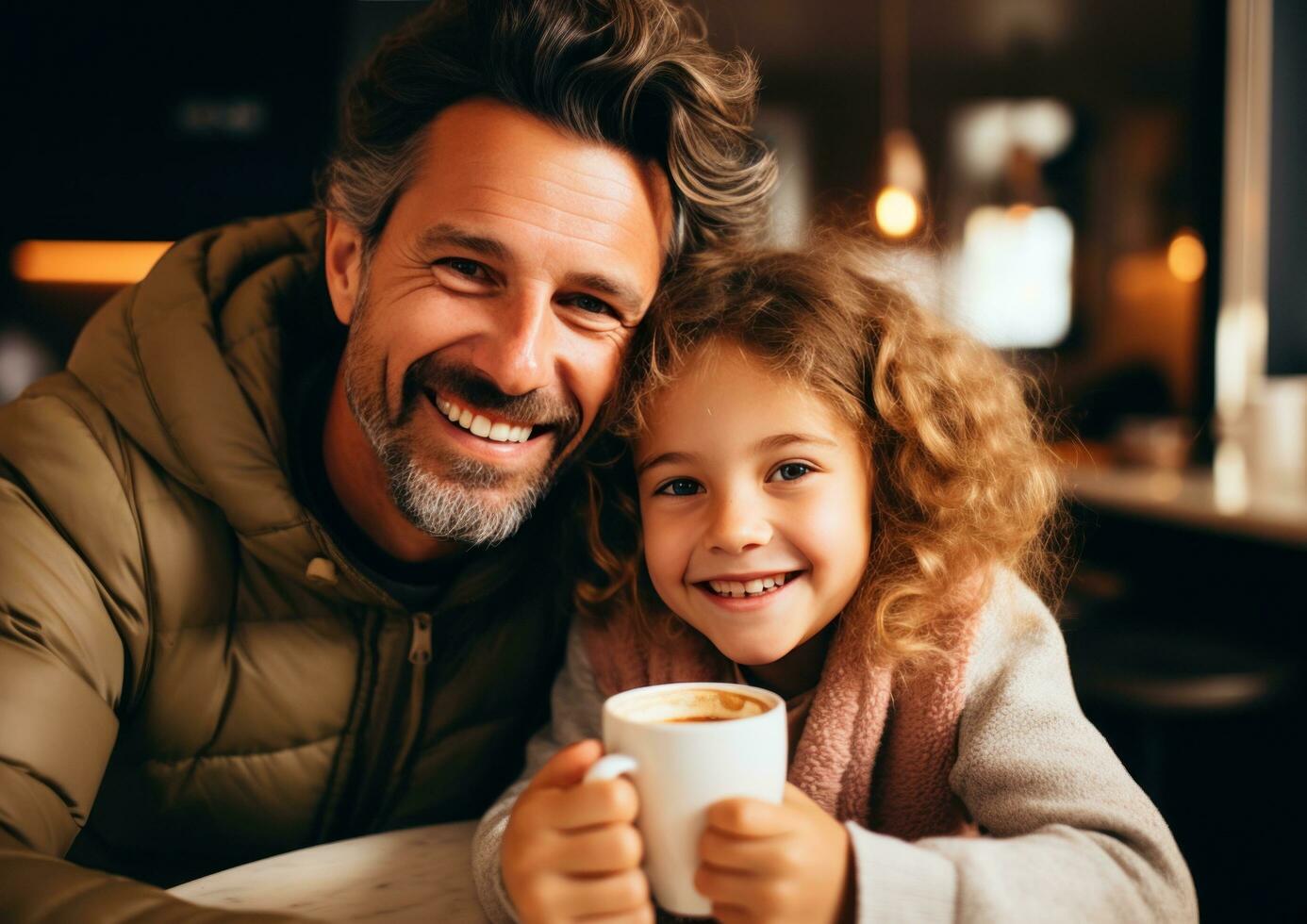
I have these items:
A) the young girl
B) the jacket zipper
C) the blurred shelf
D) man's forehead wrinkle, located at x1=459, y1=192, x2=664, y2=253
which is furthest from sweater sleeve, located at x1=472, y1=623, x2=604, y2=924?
the blurred shelf

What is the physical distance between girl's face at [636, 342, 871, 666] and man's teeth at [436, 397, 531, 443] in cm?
17

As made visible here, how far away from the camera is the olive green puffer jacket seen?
1.09 metres

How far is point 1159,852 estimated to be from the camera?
838 mm

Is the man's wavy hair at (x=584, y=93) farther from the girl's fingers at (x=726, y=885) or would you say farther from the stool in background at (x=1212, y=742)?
the stool in background at (x=1212, y=742)

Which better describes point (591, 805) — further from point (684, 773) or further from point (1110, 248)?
point (1110, 248)

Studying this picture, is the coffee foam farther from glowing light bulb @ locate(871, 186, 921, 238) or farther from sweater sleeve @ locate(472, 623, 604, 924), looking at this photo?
glowing light bulb @ locate(871, 186, 921, 238)

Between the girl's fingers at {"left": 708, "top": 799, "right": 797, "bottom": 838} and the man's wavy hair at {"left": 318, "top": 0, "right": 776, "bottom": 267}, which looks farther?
the man's wavy hair at {"left": 318, "top": 0, "right": 776, "bottom": 267}

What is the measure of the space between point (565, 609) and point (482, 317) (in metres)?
0.37

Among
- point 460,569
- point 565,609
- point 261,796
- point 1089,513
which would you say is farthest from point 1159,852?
point 1089,513

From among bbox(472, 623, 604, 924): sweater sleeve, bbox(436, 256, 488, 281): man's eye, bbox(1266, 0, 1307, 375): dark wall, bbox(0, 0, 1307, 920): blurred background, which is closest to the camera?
bbox(472, 623, 604, 924): sweater sleeve

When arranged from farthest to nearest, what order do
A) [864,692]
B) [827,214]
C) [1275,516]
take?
[1275,516] < [827,214] < [864,692]

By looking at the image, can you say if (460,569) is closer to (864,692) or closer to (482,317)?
(482,317)

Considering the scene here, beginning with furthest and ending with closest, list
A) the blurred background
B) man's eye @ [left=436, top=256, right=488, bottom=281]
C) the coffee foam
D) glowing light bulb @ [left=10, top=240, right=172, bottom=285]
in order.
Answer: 1. glowing light bulb @ [left=10, top=240, right=172, bottom=285]
2. the blurred background
3. man's eye @ [left=436, top=256, right=488, bottom=281]
4. the coffee foam

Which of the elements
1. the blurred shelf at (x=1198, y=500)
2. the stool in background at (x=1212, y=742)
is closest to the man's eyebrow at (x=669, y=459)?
the blurred shelf at (x=1198, y=500)
